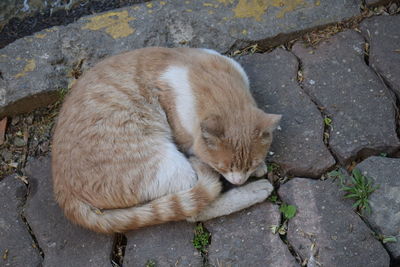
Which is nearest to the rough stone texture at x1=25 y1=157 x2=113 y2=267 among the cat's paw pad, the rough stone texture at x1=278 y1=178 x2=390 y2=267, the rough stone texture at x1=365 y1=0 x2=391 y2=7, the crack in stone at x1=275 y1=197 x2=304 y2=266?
the cat's paw pad

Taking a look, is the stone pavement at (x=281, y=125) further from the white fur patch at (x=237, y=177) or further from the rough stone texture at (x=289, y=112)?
the white fur patch at (x=237, y=177)

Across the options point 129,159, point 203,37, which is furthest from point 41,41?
point 129,159

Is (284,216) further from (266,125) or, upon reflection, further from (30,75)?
(30,75)

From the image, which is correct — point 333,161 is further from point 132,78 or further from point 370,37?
point 132,78

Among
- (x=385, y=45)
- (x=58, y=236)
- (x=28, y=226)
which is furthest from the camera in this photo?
(x=385, y=45)

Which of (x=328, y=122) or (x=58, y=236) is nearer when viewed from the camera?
(x=58, y=236)

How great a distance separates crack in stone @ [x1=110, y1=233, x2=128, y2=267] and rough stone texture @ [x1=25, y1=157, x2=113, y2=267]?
0.03 m

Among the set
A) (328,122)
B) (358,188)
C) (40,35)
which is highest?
(40,35)

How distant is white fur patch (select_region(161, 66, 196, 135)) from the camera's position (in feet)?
11.1

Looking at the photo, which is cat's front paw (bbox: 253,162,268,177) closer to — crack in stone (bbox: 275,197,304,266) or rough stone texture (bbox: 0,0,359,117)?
crack in stone (bbox: 275,197,304,266)

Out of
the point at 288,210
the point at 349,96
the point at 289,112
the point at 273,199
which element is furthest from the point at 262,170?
the point at 349,96

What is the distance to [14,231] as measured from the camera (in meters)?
3.38

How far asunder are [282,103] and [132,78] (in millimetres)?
1126

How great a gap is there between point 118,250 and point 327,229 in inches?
52.8
